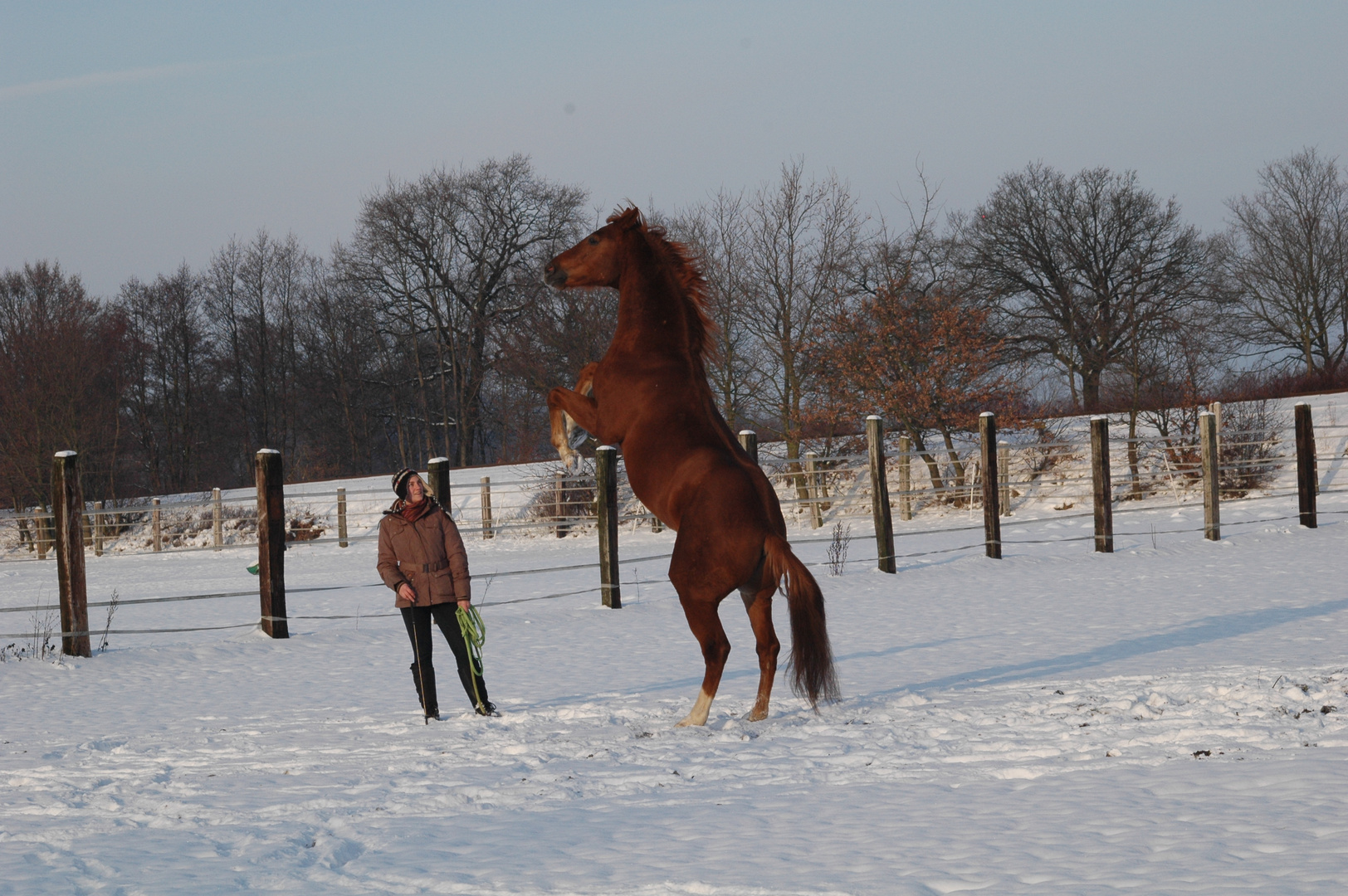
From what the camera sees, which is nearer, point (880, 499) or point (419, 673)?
point (419, 673)

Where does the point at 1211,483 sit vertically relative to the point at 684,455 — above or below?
below

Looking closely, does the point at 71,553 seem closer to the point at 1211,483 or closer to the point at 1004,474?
the point at 1211,483

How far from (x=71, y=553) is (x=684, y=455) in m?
5.99

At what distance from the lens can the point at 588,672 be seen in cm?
758

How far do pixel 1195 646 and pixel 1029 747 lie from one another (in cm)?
331

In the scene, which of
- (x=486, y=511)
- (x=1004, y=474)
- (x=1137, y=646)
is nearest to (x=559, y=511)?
(x=486, y=511)

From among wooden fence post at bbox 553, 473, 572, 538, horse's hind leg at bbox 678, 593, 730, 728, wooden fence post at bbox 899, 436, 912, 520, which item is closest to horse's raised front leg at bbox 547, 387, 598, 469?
horse's hind leg at bbox 678, 593, 730, 728

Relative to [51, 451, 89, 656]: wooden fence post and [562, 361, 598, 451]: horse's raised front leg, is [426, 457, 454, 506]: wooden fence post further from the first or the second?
[562, 361, 598, 451]: horse's raised front leg

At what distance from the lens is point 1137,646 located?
24.5ft

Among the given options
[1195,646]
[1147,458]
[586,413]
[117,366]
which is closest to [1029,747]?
Result: [586,413]

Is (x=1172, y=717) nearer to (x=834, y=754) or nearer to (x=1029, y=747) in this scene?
(x=1029, y=747)

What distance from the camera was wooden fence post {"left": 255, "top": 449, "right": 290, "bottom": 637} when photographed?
30.9ft

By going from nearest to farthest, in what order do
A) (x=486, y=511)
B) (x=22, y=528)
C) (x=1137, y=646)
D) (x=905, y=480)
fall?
(x=1137, y=646)
(x=905, y=480)
(x=486, y=511)
(x=22, y=528)

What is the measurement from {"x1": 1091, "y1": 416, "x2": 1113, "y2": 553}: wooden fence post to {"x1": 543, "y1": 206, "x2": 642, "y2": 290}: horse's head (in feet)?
31.1
